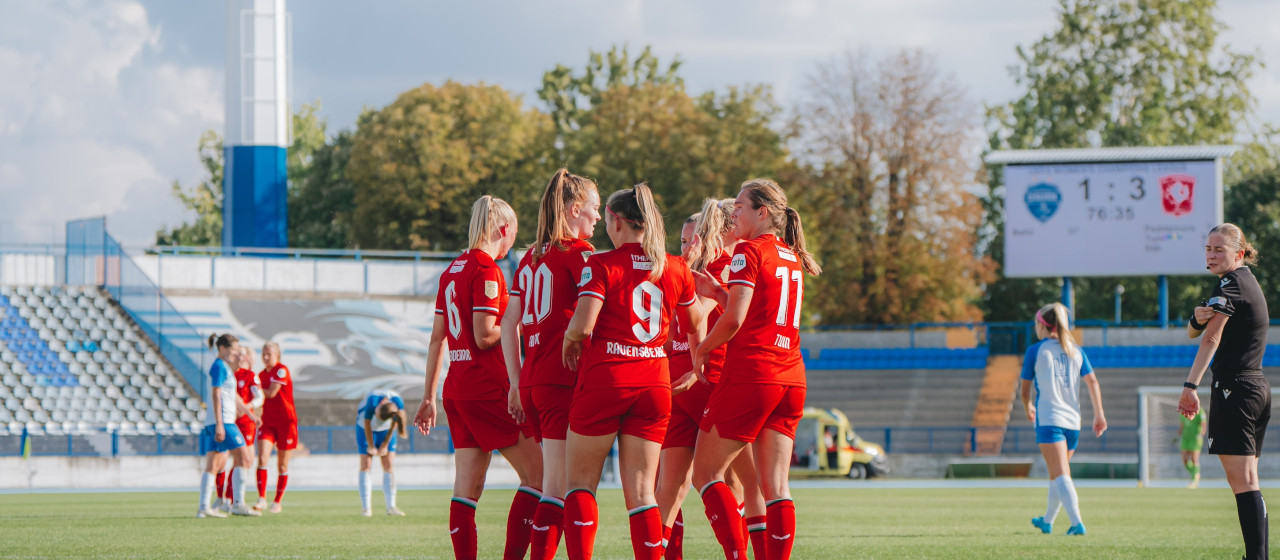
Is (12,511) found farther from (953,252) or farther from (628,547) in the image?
(953,252)

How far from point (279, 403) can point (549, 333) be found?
964cm

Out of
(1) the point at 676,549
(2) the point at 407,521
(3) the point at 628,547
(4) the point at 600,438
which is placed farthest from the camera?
(2) the point at 407,521

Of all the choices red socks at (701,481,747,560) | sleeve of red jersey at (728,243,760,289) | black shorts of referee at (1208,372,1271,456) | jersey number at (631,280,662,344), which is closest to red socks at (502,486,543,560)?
red socks at (701,481,747,560)

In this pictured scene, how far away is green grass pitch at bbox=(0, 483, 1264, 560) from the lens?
10.3 metres

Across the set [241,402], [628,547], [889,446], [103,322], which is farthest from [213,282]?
[628,547]

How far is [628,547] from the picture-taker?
10.8 metres

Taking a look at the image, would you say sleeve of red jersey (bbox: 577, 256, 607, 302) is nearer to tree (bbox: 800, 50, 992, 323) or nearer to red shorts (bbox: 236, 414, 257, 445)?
red shorts (bbox: 236, 414, 257, 445)

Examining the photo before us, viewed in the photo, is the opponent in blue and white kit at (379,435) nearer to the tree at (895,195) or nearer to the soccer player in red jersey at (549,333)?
the soccer player in red jersey at (549,333)

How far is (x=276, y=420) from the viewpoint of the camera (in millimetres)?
15789

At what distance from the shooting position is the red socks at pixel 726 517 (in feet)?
24.7

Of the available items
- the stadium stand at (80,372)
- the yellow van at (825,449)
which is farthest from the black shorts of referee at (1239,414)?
the stadium stand at (80,372)

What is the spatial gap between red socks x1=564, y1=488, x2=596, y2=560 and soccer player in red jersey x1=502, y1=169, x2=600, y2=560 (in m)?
0.17

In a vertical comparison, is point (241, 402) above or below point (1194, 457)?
above

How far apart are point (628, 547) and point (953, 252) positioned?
35.0m
